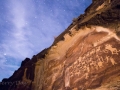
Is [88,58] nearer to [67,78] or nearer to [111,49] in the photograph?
[111,49]

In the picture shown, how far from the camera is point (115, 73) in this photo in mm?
3527

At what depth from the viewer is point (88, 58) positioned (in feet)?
14.7

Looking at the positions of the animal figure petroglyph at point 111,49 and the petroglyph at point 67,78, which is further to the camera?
the petroglyph at point 67,78

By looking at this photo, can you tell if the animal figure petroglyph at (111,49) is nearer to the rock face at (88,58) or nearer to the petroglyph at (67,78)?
the rock face at (88,58)

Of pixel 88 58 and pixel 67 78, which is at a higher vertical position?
pixel 88 58

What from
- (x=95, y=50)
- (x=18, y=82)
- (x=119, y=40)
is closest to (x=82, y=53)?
(x=95, y=50)

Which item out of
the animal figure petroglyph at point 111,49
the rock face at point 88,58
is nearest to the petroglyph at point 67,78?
the rock face at point 88,58

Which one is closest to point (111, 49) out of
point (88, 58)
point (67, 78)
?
point (88, 58)

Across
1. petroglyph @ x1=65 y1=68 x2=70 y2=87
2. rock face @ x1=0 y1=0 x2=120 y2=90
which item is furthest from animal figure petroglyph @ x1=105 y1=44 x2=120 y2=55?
petroglyph @ x1=65 y1=68 x2=70 y2=87

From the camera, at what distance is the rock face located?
377 centimetres

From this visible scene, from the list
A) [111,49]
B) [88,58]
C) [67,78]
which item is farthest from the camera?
[67,78]

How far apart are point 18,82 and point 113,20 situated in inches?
256

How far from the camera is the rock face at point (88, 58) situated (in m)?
3.77

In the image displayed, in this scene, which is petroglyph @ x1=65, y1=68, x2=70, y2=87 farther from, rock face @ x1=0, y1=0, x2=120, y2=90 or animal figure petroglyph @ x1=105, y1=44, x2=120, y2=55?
animal figure petroglyph @ x1=105, y1=44, x2=120, y2=55
